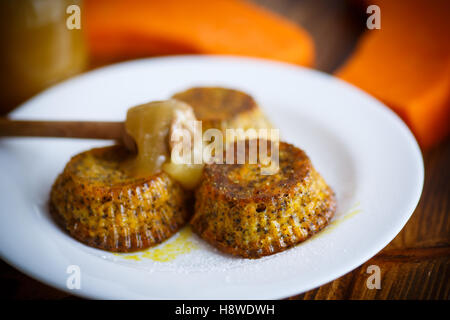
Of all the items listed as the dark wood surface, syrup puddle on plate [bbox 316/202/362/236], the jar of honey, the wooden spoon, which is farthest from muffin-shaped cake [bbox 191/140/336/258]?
the jar of honey

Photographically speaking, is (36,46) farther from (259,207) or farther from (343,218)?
(343,218)

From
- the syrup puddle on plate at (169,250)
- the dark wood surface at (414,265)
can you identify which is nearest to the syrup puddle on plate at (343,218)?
the dark wood surface at (414,265)

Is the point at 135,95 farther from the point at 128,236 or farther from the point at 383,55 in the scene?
the point at 383,55

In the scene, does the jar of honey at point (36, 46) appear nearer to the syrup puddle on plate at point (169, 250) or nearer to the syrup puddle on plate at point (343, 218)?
the syrup puddle on plate at point (169, 250)

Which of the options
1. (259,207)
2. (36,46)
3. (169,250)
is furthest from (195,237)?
(36,46)

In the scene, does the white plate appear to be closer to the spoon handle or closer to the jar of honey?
the spoon handle

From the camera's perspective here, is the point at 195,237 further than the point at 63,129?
No
